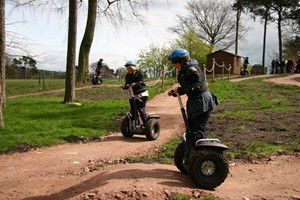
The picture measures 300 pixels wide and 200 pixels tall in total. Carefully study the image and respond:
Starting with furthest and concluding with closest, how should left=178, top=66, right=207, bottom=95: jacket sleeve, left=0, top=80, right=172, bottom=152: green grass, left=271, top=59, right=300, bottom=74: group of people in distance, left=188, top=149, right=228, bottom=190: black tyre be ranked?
left=271, top=59, right=300, bottom=74: group of people in distance < left=0, top=80, right=172, bottom=152: green grass < left=178, top=66, right=207, bottom=95: jacket sleeve < left=188, top=149, right=228, bottom=190: black tyre

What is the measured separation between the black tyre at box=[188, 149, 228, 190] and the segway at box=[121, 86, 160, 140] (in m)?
4.08

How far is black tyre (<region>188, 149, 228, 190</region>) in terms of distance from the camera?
576 centimetres

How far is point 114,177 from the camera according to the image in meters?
6.00

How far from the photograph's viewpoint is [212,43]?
57.4 metres

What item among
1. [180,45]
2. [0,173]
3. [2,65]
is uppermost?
[180,45]

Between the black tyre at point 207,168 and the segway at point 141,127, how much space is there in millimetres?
4083

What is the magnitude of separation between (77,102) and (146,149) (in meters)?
8.41

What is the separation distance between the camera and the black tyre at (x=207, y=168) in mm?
5757

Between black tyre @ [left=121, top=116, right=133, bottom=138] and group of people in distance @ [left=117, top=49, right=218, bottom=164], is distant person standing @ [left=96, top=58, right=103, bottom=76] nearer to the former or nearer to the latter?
black tyre @ [left=121, top=116, right=133, bottom=138]

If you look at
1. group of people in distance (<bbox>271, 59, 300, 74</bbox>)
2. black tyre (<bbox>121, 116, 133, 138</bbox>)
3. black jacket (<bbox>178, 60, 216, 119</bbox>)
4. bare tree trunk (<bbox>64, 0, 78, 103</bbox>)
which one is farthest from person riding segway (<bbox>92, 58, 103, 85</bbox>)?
group of people in distance (<bbox>271, 59, 300, 74</bbox>)

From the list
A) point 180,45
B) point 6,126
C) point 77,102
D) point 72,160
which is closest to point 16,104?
point 77,102

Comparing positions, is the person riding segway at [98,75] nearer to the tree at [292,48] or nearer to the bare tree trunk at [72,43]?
the bare tree trunk at [72,43]

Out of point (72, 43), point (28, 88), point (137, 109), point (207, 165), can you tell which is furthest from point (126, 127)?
point (28, 88)

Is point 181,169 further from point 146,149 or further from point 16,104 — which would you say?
point 16,104
